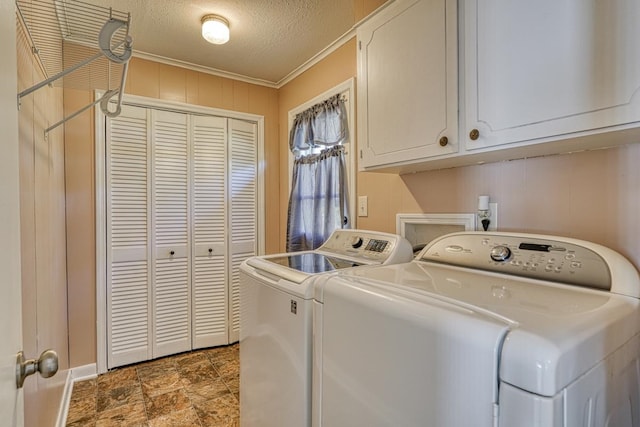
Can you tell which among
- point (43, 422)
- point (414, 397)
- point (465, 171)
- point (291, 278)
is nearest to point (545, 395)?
point (414, 397)

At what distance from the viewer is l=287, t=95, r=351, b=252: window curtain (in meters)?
2.23

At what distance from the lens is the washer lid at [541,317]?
550 mm

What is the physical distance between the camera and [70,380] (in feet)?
7.30

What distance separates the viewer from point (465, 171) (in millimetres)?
1478

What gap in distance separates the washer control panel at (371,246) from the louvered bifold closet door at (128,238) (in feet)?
5.15

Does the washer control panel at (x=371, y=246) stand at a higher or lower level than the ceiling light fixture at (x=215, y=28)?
lower

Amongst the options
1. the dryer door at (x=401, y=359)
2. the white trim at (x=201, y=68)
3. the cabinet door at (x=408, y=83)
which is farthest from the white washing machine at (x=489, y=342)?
the white trim at (x=201, y=68)

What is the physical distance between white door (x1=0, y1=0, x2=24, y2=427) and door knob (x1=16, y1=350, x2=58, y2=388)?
19 mm

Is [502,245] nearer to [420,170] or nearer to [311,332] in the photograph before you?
[420,170]

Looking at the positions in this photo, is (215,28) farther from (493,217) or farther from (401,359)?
(401,359)

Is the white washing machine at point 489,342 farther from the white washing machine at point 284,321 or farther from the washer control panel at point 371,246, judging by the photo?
the washer control panel at point 371,246

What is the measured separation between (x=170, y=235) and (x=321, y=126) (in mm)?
1500

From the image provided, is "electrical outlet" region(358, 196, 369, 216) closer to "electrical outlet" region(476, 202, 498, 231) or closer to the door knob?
"electrical outlet" region(476, 202, 498, 231)

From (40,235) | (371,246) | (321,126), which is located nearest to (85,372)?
(40,235)
